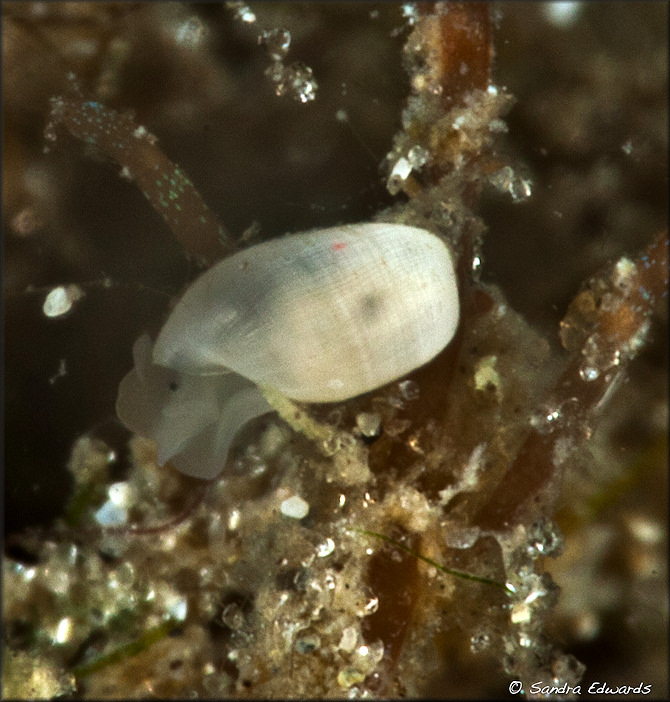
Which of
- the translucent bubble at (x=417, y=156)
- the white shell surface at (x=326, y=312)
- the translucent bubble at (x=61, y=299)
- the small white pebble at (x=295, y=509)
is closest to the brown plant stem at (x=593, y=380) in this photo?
the white shell surface at (x=326, y=312)

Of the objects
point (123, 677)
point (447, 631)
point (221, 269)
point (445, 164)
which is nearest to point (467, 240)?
point (445, 164)

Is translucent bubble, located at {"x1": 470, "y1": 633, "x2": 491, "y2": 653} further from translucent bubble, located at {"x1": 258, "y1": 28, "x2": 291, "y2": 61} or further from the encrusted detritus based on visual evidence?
translucent bubble, located at {"x1": 258, "y1": 28, "x2": 291, "y2": 61}

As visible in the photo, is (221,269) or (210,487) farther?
(210,487)

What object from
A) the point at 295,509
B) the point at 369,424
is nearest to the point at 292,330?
the point at 369,424

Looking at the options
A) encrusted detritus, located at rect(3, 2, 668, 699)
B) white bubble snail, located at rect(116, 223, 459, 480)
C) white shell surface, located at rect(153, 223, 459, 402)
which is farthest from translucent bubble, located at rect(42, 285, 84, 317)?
white shell surface, located at rect(153, 223, 459, 402)

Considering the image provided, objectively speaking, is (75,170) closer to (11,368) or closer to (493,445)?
(11,368)

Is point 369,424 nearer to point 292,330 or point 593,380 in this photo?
point 292,330
